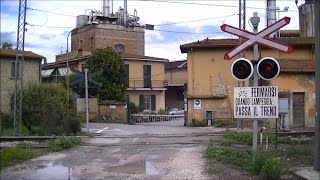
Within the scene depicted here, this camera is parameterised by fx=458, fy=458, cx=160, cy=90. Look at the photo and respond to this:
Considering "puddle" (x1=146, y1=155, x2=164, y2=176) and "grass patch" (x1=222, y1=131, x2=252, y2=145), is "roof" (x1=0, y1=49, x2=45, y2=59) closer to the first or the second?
"grass patch" (x1=222, y1=131, x2=252, y2=145)

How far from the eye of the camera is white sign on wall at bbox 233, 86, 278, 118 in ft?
35.5

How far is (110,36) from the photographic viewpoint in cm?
6594

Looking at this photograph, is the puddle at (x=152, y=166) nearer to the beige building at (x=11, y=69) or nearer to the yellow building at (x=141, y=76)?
the beige building at (x=11, y=69)

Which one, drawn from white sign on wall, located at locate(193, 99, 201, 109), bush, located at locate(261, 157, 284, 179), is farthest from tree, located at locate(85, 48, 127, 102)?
bush, located at locate(261, 157, 284, 179)

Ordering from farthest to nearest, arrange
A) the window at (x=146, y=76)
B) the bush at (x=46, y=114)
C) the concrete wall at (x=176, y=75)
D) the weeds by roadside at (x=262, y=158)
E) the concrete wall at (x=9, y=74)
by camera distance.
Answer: the concrete wall at (x=176, y=75), the window at (x=146, y=76), the concrete wall at (x=9, y=74), the bush at (x=46, y=114), the weeds by roadside at (x=262, y=158)

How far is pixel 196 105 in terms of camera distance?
32375 millimetres

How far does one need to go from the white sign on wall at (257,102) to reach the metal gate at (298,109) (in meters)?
18.0

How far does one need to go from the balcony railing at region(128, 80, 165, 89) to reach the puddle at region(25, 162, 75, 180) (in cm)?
4035

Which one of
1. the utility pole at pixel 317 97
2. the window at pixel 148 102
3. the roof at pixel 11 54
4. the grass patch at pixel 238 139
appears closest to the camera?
the utility pole at pixel 317 97

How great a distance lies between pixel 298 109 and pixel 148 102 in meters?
28.1

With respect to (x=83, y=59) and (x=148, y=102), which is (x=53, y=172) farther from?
(x=148, y=102)

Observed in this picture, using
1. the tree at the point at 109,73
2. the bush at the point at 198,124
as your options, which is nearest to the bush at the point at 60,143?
the bush at the point at 198,124

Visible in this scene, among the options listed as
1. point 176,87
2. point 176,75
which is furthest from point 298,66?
point 176,75

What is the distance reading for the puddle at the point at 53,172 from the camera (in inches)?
405
